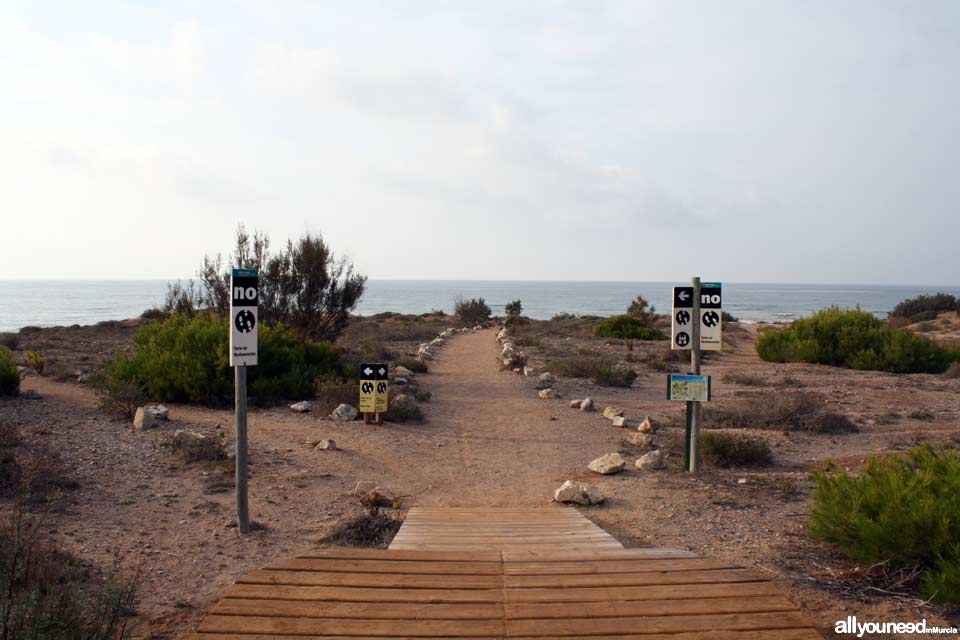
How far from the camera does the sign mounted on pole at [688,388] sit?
25.1 feet

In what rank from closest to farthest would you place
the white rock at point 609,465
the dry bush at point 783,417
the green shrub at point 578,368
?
1. the white rock at point 609,465
2. the dry bush at point 783,417
3. the green shrub at point 578,368

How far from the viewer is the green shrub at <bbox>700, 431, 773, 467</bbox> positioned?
8.83m

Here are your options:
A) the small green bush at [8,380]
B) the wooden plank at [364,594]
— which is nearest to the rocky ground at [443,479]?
the small green bush at [8,380]

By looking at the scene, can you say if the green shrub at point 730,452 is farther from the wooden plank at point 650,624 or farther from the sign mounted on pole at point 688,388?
the wooden plank at point 650,624

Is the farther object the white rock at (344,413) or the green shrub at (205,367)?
the green shrub at (205,367)

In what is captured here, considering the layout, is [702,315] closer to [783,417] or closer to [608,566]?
[608,566]

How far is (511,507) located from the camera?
23.1ft

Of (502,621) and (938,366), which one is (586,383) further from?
(502,621)

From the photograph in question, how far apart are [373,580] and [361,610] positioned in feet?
1.16

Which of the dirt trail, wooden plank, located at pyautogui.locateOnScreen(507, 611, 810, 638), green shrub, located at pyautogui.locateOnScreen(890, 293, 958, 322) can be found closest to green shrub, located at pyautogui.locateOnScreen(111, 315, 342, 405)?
the dirt trail

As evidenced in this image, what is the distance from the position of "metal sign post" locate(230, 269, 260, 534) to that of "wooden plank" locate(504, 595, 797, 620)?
3058 millimetres

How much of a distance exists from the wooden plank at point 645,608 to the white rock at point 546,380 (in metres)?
11.9

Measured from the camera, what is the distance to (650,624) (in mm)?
3475

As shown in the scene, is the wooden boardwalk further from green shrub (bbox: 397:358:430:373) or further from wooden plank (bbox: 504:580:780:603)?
A: green shrub (bbox: 397:358:430:373)
